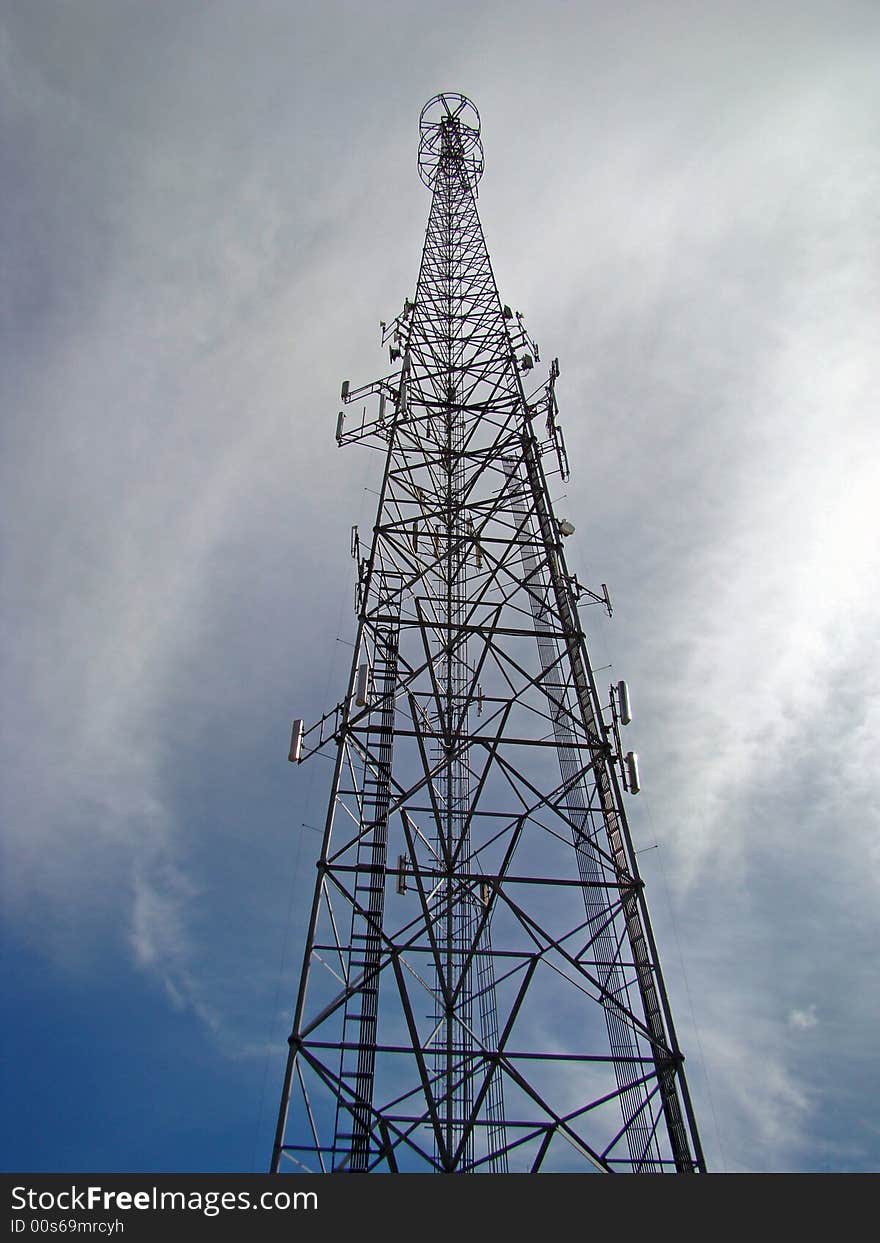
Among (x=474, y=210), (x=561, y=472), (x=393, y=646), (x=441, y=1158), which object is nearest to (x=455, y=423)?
(x=561, y=472)

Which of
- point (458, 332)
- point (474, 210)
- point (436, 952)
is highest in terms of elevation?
point (474, 210)

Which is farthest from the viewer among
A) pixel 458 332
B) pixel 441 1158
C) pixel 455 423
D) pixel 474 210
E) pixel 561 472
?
pixel 474 210

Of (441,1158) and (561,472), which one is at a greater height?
(561,472)

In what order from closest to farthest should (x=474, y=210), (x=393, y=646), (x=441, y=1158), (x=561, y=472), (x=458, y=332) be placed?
(x=441, y=1158) → (x=393, y=646) → (x=561, y=472) → (x=458, y=332) → (x=474, y=210)

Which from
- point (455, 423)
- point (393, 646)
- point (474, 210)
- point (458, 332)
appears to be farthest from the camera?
point (474, 210)
